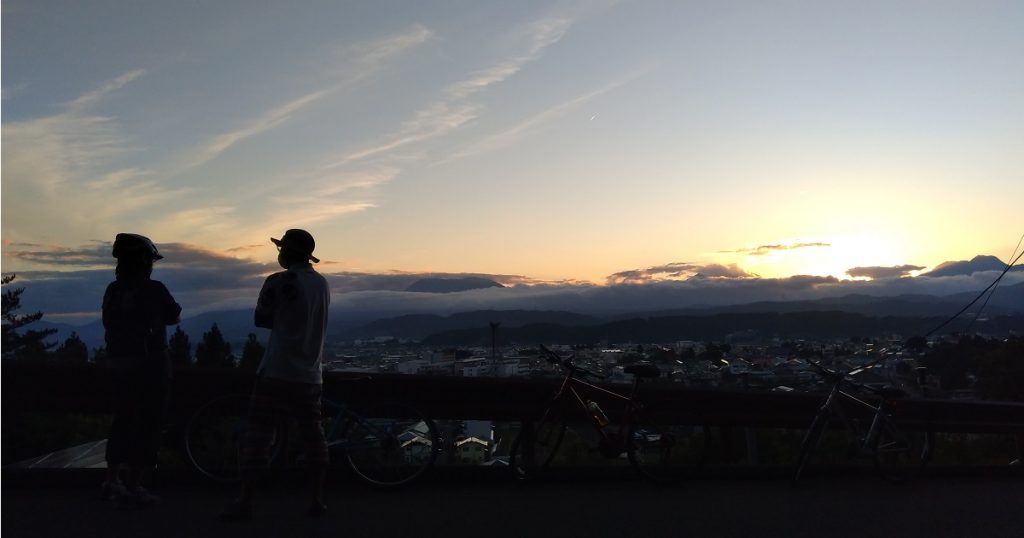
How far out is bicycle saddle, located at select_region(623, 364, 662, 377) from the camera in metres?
8.00

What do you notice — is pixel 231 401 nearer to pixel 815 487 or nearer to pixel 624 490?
pixel 624 490

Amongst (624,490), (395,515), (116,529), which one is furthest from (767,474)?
(116,529)

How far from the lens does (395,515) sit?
6.32 m

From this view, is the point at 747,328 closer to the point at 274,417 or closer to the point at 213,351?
the point at 213,351

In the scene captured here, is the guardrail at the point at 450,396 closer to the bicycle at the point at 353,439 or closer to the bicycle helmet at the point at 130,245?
the bicycle at the point at 353,439

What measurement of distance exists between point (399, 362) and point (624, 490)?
2969 millimetres

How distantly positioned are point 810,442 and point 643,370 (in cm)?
236

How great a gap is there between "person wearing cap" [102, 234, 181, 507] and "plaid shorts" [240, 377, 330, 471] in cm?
89

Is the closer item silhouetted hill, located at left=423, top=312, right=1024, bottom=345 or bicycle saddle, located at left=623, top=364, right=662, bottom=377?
bicycle saddle, located at left=623, top=364, right=662, bottom=377

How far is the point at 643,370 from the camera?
8.01 m

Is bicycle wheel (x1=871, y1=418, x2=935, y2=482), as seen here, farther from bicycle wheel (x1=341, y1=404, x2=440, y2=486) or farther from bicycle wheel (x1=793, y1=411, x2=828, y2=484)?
bicycle wheel (x1=341, y1=404, x2=440, y2=486)

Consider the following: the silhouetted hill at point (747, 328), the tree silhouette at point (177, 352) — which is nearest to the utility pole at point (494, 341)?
the tree silhouette at point (177, 352)

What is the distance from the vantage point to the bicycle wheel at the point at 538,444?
26.1 ft

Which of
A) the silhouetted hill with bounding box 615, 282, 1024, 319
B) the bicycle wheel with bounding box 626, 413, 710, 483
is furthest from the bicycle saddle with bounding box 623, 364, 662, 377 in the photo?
the silhouetted hill with bounding box 615, 282, 1024, 319
